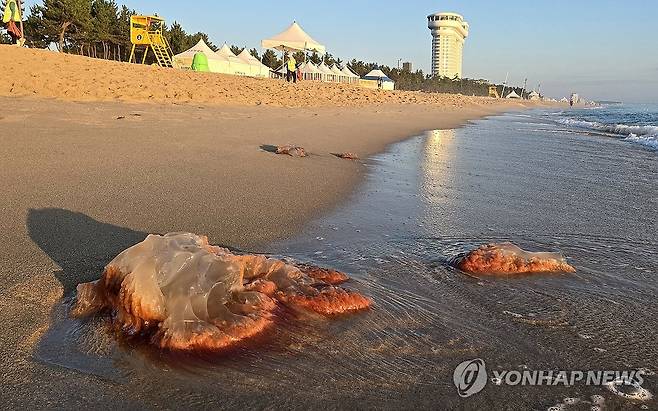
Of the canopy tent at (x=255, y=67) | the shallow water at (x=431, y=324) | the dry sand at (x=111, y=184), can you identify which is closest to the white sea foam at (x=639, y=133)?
the dry sand at (x=111, y=184)

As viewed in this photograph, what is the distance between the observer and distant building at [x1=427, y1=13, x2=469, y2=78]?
151250mm

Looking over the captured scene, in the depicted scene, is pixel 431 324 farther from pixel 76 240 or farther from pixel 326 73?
pixel 326 73

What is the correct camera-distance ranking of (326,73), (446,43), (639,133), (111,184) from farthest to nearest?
1. (446,43)
2. (326,73)
3. (639,133)
4. (111,184)

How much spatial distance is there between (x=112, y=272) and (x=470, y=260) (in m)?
2.12

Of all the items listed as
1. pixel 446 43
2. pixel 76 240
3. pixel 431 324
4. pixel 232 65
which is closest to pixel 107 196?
pixel 76 240

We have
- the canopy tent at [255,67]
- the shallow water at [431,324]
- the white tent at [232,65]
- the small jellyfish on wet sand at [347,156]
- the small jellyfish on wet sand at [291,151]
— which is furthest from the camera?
the canopy tent at [255,67]

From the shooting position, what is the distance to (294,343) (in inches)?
88.6

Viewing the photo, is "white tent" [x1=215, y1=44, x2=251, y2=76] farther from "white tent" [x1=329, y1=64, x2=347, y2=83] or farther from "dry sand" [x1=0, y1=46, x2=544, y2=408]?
"dry sand" [x1=0, y1=46, x2=544, y2=408]

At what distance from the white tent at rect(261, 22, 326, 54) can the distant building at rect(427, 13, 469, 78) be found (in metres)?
117

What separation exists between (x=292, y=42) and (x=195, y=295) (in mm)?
39462

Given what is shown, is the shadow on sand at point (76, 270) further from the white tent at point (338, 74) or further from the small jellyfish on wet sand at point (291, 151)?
the white tent at point (338, 74)

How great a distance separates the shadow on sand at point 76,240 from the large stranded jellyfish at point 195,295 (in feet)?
1.37

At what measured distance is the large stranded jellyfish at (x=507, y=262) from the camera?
325 cm

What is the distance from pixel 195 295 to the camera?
233cm
